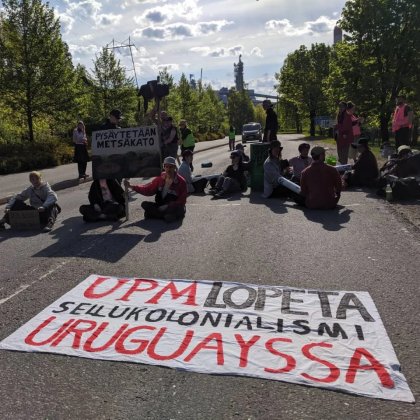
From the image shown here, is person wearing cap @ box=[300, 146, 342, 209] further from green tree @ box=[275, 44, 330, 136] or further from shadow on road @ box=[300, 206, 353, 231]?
green tree @ box=[275, 44, 330, 136]

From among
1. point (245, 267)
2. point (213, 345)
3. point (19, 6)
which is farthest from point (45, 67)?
point (213, 345)

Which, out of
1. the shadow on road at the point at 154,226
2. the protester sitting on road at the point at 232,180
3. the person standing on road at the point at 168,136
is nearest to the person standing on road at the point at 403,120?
the protester sitting on road at the point at 232,180

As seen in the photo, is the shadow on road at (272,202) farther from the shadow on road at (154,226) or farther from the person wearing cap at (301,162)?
the shadow on road at (154,226)

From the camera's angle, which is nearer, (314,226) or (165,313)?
(165,313)

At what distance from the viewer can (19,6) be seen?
25.8 metres

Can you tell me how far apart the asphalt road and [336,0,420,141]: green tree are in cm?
2384

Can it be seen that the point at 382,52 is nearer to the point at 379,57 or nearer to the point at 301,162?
the point at 379,57

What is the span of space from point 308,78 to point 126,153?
191ft

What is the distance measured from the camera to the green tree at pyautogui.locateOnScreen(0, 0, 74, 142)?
84.3ft

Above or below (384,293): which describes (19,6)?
above

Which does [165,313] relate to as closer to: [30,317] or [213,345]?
[213,345]

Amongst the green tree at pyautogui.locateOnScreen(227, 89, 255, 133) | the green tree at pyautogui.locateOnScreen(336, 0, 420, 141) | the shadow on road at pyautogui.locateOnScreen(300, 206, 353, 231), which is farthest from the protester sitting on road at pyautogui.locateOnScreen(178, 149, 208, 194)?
the green tree at pyautogui.locateOnScreen(227, 89, 255, 133)

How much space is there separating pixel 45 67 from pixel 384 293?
25444mm

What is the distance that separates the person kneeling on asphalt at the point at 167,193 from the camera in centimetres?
Answer: 896
